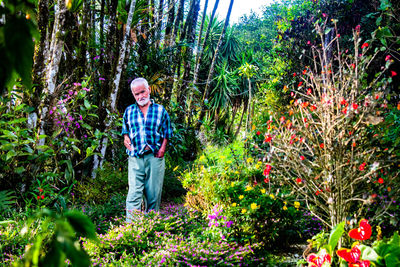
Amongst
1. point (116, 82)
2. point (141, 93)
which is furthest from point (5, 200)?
point (116, 82)

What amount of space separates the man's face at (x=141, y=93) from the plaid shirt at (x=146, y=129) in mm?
99

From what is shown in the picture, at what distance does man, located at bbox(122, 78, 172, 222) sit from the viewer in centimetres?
365

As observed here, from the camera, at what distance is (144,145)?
3617mm

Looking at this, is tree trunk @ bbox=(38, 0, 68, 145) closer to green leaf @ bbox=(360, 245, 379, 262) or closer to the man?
the man

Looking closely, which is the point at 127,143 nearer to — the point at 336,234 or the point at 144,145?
the point at 144,145

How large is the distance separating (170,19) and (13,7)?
798 cm

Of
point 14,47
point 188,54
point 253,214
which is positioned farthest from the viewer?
point 188,54

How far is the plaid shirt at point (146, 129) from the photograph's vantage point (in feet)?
12.0

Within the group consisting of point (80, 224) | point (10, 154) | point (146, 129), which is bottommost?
point (10, 154)

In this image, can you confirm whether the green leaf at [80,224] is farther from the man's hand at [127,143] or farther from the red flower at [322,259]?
the man's hand at [127,143]

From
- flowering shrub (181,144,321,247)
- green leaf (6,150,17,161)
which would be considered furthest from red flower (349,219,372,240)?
green leaf (6,150,17,161)

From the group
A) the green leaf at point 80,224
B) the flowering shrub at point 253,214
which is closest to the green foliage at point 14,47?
the green leaf at point 80,224

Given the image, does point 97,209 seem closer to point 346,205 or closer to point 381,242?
point 346,205

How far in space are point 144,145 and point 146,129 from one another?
19cm
